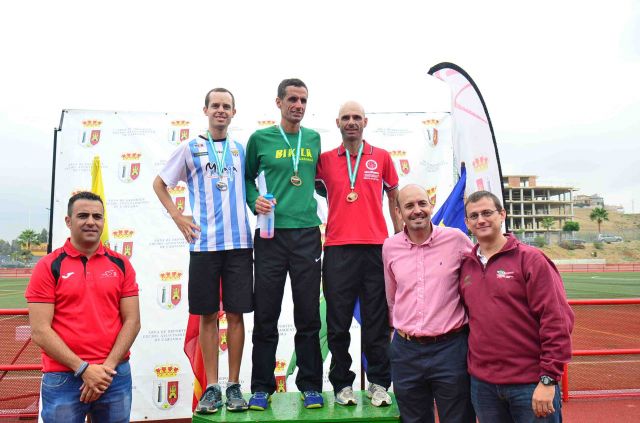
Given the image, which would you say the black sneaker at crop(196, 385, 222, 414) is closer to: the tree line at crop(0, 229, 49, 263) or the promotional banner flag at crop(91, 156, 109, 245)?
the promotional banner flag at crop(91, 156, 109, 245)

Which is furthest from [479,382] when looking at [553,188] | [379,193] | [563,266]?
[553,188]

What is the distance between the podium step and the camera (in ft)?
9.50

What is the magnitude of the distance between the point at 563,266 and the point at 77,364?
4709 centimetres

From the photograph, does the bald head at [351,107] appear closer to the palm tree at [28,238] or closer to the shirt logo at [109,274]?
the shirt logo at [109,274]

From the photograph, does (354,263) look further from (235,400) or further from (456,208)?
(456,208)

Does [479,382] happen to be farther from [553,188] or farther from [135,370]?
[553,188]

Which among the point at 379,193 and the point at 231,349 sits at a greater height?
the point at 379,193

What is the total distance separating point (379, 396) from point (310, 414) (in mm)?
492

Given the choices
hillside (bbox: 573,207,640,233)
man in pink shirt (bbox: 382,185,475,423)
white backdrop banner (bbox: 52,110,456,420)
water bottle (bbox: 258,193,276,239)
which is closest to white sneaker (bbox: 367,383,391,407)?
man in pink shirt (bbox: 382,185,475,423)

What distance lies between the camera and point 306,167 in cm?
327

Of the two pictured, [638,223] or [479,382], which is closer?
[479,382]

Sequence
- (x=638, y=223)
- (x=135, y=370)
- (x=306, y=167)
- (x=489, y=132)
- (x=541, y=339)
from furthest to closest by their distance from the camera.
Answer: (x=638, y=223)
(x=135, y=370)
(x=489, y=132)
(x=306, y=167)
(x=541, y=339)

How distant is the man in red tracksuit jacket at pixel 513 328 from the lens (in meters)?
2.32

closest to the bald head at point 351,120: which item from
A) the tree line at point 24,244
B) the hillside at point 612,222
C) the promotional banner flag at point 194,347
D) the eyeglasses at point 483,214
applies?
the eyeglasses at point 483,214
